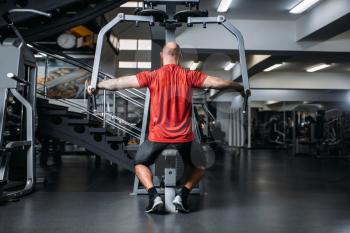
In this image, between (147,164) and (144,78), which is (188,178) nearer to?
(147,164)

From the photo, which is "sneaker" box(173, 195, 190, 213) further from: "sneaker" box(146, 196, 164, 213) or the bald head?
the bald head

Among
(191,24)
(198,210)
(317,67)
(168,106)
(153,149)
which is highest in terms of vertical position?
(317,67)

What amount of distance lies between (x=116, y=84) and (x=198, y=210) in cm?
111

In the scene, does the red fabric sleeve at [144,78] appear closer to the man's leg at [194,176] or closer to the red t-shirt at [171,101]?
the red t-shirt at [171,101]

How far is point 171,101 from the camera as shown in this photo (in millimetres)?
2303

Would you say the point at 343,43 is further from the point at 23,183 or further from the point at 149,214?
the point at 23,183

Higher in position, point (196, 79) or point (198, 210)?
point (196, 79)

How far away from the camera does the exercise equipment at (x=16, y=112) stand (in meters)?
2.85

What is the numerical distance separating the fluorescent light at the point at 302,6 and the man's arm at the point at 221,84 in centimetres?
331

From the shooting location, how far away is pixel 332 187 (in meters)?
3.76

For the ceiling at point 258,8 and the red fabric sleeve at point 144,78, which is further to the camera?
the ceiling at point 258,8

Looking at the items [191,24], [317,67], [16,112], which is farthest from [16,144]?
[317,67]

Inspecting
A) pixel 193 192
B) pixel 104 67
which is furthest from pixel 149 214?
pixel 104 67

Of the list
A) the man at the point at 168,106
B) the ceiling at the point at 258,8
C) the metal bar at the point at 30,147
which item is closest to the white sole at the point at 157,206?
the man at the point at 168,106
